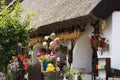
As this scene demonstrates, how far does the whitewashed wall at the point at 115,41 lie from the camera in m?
10.8

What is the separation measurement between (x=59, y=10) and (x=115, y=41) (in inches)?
153

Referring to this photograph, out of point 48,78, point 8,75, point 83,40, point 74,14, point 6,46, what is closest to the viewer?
point 48,78

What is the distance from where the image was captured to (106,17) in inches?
444

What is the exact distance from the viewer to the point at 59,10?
14375mm

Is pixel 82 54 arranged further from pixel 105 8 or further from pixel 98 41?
pixel 105 8

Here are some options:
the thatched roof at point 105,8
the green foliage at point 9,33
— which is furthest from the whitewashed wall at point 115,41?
the green foliage at point 9,33

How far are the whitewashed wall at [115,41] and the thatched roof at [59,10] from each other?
0.72m

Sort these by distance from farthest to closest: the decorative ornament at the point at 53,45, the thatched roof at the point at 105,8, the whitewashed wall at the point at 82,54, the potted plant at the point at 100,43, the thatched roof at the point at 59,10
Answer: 1. the whitewashed wall at the point at 82,54
2. the thatched roof at the point at 59,10
3. the potted plant at the point at 100,43
4. the thatched roof at the point at 105,8
5. the decorative ornament at the point at 53,45

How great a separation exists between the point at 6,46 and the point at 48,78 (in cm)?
260

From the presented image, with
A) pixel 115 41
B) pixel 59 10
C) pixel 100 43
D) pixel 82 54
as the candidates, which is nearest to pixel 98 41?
pixel 100 43

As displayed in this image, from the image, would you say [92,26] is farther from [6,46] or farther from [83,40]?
[6,46]

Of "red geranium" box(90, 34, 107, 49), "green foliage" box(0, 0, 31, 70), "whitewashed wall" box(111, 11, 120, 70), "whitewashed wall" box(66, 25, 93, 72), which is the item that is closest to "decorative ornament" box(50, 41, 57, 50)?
"green foliage" box(0, 0, 31, 70)

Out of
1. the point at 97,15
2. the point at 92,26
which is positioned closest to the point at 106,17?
the point at 97,15

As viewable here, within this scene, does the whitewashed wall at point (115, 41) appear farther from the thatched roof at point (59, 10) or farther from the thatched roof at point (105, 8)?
the thatched roof at point (59, 10)
